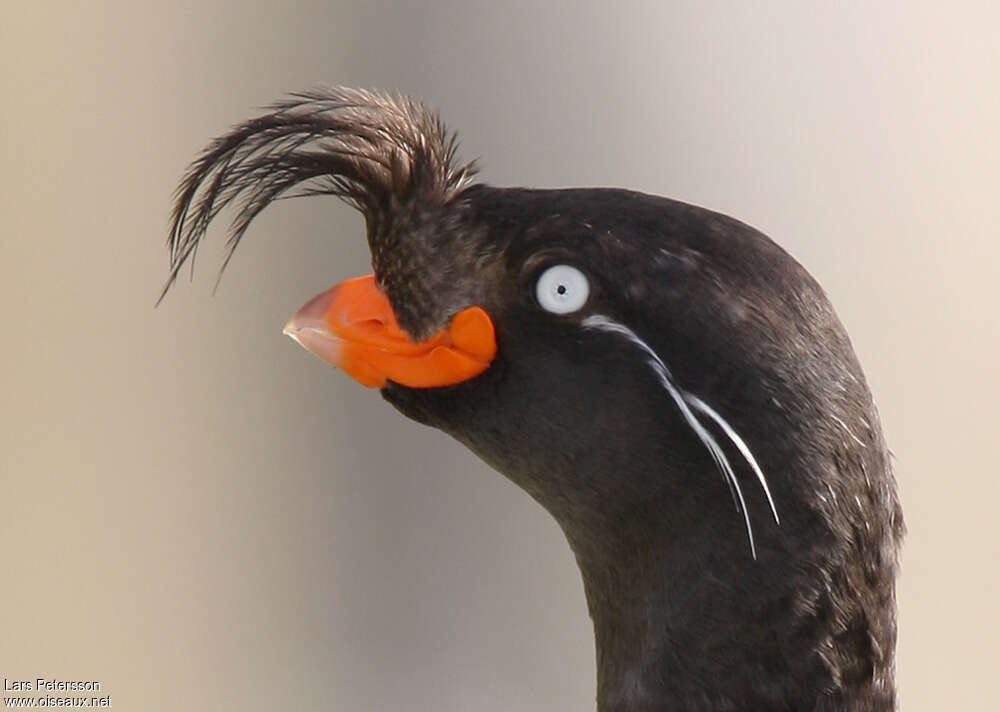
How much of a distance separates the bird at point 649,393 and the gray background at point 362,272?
31.6 inches

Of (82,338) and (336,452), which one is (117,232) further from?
(336,452)

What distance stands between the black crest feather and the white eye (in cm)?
9

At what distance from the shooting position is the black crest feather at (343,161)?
2.45 ft

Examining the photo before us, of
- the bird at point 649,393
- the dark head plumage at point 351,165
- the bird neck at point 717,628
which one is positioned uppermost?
the dark head plumage at point 351,165

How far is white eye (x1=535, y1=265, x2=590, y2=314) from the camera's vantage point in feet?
2.23

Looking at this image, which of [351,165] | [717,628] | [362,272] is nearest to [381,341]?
[351,165]

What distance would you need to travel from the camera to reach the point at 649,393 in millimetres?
683

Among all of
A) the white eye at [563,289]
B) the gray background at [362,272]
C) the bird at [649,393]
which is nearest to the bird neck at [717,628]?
the bird at [649,393]

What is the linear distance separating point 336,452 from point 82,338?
1.16 feet

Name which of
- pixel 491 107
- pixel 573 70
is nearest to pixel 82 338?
pixel 491 107

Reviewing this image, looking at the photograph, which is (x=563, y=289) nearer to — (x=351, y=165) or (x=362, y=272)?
(x=351, y=165)

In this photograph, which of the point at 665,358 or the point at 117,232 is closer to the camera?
the point at 665,358

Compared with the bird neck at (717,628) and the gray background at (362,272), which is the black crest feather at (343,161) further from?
the gray background at (362,272)

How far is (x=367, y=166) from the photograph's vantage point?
2.46 ft
